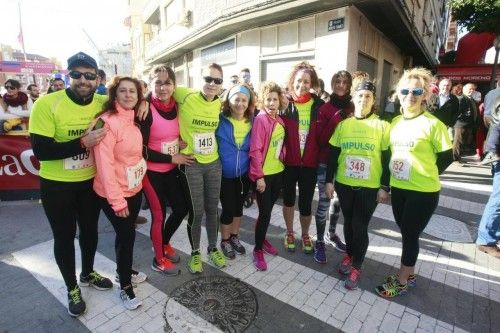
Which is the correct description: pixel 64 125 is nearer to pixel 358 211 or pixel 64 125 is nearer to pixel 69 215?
pixel 69 215

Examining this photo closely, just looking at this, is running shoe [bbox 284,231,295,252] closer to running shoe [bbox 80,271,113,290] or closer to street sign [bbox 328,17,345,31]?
running shoe [bbox 80,271,113,290]

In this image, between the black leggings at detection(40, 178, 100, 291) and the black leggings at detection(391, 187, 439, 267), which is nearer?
the black leggings at detection(40, 178, 100, 291)

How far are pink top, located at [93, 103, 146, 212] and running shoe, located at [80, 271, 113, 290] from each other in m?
1.05

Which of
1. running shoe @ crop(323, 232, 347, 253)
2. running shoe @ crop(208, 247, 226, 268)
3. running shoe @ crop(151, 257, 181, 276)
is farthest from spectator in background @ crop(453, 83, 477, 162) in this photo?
running shoe @ crop(151, 257, 181, 276)

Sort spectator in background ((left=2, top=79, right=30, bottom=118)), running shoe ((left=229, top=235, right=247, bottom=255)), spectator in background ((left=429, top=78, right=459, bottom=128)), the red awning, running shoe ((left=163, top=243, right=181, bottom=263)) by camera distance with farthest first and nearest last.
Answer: the red awning, spectator in background ((left=2, top=79, right=30, bottom=118)), spectator in background ((left=429, top=78, right=459, bottom=128)), running shoe ((left=229, top=235, right=247, bottom=255)), running shoe ((left=163, top=243, right=181, bottom=263))

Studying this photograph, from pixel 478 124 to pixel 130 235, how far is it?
33.4ft

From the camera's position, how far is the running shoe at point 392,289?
9.78ft

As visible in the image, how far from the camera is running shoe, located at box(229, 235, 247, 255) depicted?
379cm

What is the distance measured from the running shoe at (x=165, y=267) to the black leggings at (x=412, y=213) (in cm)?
240

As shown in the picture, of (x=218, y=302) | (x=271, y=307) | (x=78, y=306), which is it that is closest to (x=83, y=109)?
(x=78, y=306)

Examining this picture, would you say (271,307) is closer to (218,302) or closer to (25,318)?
(218,302)

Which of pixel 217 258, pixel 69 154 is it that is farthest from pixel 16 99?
pixel 217 258

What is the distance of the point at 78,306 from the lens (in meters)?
2.67

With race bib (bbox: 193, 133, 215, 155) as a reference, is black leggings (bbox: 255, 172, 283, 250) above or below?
below
